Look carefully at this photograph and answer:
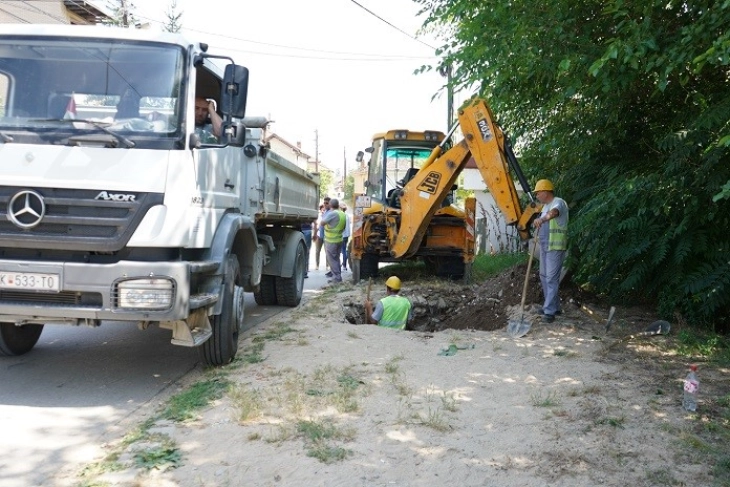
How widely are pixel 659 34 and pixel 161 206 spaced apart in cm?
446

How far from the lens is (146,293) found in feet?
15.6

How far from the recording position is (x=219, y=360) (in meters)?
5.81

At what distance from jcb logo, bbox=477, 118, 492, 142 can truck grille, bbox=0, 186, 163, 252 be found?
5.39 metres

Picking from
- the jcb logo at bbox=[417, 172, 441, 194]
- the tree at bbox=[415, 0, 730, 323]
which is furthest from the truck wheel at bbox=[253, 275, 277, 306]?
the tree at bbox=[415, 0, 730, 323]

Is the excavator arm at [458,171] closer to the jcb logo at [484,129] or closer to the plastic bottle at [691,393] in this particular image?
the jcb logo at [484,129]

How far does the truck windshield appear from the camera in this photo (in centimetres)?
496

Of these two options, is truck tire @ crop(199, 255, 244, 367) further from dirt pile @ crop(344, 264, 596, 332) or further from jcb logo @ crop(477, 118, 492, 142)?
jcb logo @ crop(477, 118, 492, 142)

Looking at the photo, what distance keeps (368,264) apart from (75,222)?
780 cm

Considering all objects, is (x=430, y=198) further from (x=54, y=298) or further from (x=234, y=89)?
(x=54, y=298)

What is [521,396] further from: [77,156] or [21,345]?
[21,345]

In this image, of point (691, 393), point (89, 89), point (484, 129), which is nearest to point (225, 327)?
point (89, 89)

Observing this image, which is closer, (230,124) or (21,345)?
(230,124)

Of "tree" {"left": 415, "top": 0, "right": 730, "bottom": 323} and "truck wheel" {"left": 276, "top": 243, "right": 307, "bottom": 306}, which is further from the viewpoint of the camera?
"truck wheel" {"left": 276, "top": 243, "right": 307, "bottom": 306}

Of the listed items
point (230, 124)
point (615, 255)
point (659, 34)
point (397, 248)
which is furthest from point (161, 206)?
point (397, 248)
